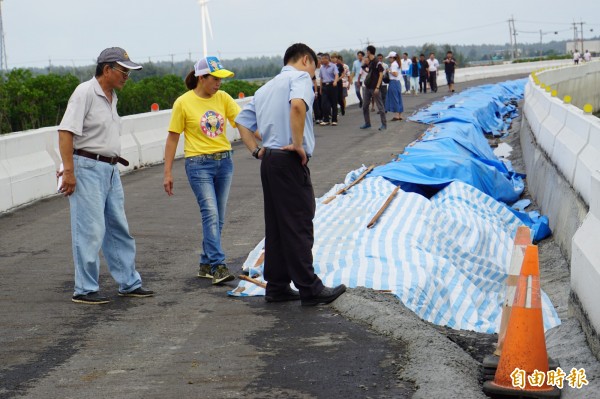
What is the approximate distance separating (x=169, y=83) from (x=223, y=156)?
2253cm

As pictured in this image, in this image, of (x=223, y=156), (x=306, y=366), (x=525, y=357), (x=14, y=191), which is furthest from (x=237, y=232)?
(x=525, y=357)

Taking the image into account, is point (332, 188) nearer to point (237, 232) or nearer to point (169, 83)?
point (237, 232)

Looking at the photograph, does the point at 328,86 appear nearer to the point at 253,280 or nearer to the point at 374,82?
the point at 374,82

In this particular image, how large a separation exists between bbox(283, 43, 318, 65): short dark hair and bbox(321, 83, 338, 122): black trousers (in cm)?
1903

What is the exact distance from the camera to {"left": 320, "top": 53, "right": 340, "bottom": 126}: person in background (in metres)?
27.1

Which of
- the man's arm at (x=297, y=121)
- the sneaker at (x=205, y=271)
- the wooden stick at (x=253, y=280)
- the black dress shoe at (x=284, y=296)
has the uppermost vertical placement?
the man's arm at (x=297, y=121)

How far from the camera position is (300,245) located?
26.1 feet

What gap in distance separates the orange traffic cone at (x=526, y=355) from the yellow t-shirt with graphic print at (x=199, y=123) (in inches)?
152

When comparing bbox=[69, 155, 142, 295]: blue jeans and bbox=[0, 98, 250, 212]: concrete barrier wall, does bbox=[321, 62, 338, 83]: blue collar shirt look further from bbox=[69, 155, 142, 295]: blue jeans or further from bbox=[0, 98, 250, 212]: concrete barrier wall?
bbox=[69, 155, 142, 295]: blue jeans

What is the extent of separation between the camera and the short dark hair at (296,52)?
7.93 metres

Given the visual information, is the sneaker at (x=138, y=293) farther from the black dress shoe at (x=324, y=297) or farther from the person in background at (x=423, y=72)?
the person in background at (x=423, y=72)

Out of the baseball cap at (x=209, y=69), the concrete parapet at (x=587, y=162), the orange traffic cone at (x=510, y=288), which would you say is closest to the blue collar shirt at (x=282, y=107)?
the baseball cap at (x=209, y=69)

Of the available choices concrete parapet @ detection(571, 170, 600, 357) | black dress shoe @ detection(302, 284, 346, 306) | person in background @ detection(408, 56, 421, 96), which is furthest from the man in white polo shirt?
person in background @ detection(408, 56, 421, 96)

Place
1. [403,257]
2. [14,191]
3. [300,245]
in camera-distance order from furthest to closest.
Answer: [14,191] → [403,257] → [300,245]
